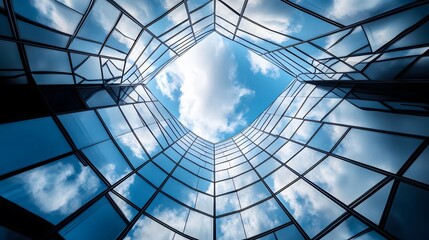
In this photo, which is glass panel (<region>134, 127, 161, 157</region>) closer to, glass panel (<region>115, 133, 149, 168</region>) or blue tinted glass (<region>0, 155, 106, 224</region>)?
glass panel (<region>115, 133, 149, 168</region>)

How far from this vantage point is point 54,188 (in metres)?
5.88

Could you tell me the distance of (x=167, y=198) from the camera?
1027 cm

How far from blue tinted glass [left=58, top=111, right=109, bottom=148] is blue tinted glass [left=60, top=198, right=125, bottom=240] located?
2203 mm

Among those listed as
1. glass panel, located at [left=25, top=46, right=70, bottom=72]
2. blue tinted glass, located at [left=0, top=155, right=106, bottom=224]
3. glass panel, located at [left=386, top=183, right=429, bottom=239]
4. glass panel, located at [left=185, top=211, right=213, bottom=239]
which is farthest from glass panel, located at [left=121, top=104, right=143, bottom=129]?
glass panel, located at [left=386, top=183, right=429, bottom=239]

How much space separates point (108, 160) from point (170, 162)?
511cm

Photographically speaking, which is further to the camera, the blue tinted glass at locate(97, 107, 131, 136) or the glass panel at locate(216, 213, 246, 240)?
the blue tinted glass at locate(97, 107, 131, 136)

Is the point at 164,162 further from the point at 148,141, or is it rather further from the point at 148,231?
the point at 148,231

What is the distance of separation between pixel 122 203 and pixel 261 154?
9302 mm

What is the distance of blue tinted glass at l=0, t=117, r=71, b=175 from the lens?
502 cm

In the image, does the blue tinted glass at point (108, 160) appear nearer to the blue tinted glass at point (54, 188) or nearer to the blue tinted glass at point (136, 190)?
the blue tinted glass at point (136, 190)

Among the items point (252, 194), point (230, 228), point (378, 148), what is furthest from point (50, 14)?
point (378, 148)

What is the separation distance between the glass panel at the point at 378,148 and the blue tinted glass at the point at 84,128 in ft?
32.0

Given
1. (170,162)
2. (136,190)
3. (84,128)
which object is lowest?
(136,190)

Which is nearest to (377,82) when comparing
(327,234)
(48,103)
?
(327,234)
